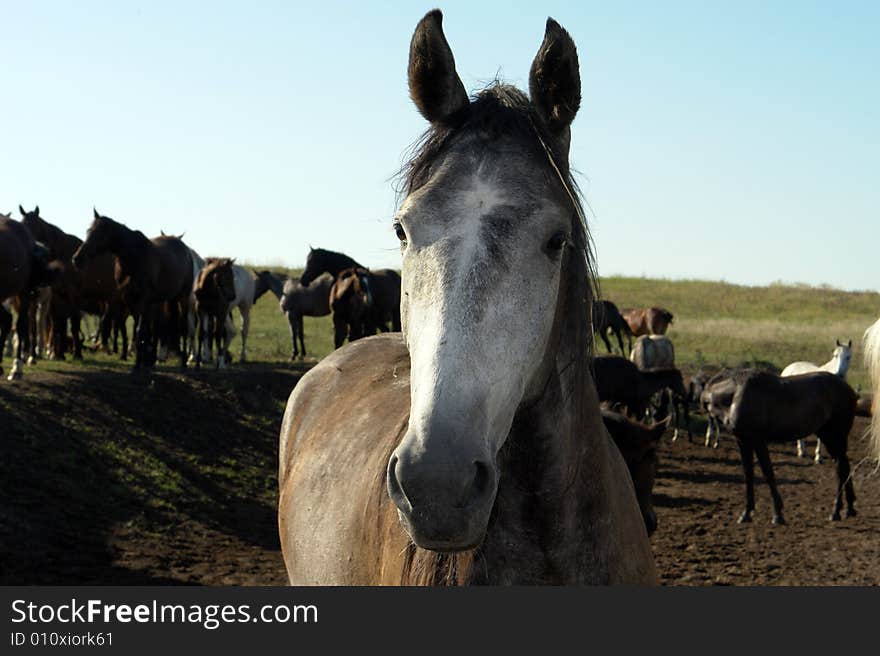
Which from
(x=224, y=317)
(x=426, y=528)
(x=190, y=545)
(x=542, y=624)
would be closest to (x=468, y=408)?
(x=426, y=528)

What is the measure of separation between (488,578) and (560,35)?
1.47m

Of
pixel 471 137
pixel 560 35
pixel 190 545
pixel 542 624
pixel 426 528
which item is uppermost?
pixel 560 35

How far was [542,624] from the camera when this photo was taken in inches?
98.2

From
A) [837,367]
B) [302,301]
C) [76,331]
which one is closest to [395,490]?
[76,331]

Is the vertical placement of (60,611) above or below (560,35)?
below

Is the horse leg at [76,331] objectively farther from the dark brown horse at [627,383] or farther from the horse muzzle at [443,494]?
the horse muzzle at [443,494]

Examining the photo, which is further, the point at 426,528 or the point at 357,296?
the point at 357,296

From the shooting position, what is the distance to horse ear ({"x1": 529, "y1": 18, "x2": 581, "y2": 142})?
2.57 m

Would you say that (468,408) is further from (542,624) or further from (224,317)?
(224,317)

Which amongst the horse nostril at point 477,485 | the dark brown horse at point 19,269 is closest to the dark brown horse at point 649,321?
the dark brown horse at point 19,269

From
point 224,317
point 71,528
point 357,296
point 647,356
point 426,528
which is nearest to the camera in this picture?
point 426,528

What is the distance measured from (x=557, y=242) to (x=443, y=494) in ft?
2.52

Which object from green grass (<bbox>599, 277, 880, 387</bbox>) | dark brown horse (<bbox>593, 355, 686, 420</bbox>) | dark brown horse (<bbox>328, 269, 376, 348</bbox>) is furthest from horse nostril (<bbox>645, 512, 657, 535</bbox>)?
green grass (<bbox>599, 277, 880, 387</bbox>)

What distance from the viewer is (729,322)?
40.1 metres
